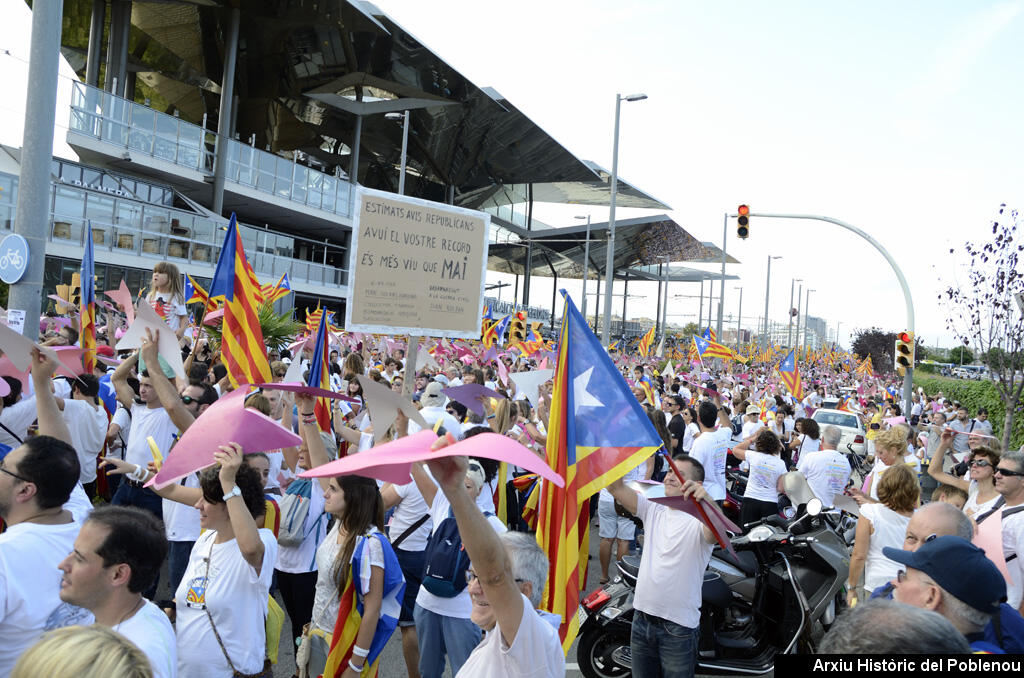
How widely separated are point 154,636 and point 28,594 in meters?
0.61

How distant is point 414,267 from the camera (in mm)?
5059

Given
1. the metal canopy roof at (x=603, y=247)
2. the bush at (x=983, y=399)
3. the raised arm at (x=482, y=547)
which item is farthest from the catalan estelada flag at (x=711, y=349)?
the metal canopy roof at (x=603, y=247)

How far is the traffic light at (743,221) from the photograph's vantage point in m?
16.8

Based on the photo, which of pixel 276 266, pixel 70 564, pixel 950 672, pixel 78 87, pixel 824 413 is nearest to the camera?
pixel 950 672

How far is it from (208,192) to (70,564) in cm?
3074

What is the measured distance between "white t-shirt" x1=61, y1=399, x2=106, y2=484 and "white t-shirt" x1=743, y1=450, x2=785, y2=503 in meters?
6.07

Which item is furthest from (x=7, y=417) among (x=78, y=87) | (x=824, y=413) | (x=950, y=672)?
(x=78, y=87)

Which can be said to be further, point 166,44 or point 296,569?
point 166,44

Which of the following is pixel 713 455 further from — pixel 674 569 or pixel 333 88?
pixel 333 88

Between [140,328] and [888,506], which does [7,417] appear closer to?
[140,328]

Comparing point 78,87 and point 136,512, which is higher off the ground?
point 78,87

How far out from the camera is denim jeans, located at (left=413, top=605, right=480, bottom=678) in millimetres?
3895

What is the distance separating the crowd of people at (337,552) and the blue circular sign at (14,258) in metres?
1.05

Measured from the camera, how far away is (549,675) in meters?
2.37
